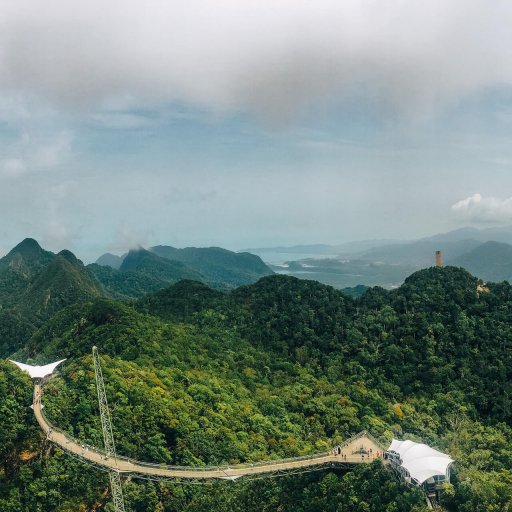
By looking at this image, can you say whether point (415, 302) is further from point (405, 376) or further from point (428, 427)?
point (428, 427)

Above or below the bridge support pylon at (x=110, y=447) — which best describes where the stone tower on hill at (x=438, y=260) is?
above

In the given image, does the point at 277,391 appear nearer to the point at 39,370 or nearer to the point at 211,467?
the point at 211,467

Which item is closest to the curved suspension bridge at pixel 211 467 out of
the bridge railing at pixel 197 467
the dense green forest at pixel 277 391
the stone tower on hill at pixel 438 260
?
the bridge railing at pixel 197 467

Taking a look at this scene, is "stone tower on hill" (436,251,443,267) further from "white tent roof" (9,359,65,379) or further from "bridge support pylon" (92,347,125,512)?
"white tent roof" (9,359,65,379)

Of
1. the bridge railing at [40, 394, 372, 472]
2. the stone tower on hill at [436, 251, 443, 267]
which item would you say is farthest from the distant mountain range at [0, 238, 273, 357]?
the bridge railing at [40, 394, 372, 472]

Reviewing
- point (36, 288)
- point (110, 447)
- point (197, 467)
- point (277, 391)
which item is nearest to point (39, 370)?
point (110, 447)

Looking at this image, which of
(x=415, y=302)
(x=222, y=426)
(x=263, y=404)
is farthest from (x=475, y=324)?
(x=222, y=426)

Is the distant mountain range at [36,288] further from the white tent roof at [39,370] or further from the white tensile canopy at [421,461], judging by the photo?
the white tensile canopy at [421,461]
